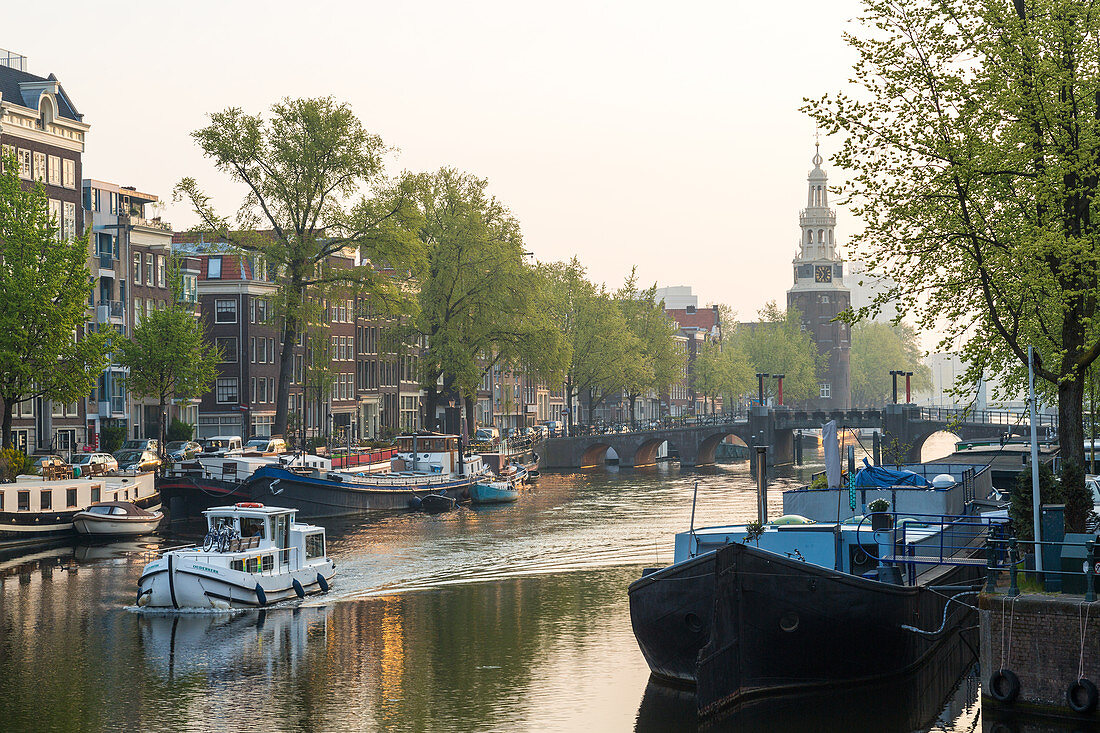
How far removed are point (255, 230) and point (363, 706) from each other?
47.5m

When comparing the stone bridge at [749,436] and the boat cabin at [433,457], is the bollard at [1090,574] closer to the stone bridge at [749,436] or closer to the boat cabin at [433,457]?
the boat cabin at [433,457]

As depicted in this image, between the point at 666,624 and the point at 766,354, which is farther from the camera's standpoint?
the point at 766,354

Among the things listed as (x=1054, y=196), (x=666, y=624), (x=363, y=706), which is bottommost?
(x=363, y=706)

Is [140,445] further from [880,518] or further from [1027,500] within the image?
[1027,500]

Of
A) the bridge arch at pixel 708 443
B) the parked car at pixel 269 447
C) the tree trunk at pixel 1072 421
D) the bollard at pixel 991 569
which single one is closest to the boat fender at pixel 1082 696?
the bollard at pixel 991 569

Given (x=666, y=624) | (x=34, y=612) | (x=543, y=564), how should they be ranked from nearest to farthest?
(x=666, y=624), (x=34, y=612), (x=543, y=564)

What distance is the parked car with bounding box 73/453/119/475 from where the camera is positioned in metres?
61.2

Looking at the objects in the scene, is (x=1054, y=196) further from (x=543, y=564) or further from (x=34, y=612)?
(x=34, y=612)

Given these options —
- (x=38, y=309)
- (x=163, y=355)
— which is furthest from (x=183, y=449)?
(x=38, y=309)

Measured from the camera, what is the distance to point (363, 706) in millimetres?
26922

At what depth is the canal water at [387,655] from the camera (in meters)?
25.8

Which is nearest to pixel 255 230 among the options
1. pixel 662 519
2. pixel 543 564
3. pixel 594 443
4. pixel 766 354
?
pixel 662 519

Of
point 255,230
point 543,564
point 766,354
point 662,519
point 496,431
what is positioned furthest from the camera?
point 766,354

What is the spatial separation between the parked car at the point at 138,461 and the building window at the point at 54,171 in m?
17.5
